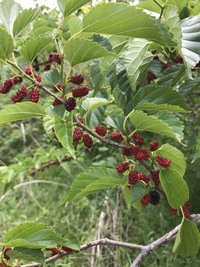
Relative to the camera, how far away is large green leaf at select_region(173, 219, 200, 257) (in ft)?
2.72

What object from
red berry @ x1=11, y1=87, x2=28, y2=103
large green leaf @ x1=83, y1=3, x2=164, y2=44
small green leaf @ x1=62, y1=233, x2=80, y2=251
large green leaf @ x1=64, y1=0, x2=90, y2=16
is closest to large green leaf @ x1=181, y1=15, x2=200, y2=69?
large green leaf @ x1=83, y1=3, x2=164, y2=44

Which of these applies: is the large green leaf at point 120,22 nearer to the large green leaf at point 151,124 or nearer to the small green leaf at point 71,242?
the large green leaf at point 151,124

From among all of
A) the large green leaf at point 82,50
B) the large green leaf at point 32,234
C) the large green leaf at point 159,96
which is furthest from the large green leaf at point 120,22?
the large green leaf at point 32,234

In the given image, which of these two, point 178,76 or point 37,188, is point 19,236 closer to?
point 178,76

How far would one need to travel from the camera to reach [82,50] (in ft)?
2.17

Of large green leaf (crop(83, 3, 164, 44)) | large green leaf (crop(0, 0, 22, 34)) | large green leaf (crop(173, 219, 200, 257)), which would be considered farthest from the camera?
large green leaf (crop(173, 219, 200, 257))

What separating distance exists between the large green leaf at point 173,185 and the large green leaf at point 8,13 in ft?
1.27

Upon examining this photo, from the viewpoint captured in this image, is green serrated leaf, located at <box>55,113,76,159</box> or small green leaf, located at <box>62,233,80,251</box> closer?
green serrated leaf, located at <box>55,113,76,159</box>

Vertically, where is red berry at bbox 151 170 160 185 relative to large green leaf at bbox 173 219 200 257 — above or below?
above

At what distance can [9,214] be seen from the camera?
250cm

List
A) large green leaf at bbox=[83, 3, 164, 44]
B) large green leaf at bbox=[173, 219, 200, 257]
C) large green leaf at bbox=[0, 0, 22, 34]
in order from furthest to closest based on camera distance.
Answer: large green leaf at bbox=[173, 219, 200, 257]
large green leaf at bbox=[0, 0, 22, 34]
large green leaf at bbox=[83, 3, 164, 44]

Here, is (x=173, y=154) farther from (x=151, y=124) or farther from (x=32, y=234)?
(x=32, y=234)

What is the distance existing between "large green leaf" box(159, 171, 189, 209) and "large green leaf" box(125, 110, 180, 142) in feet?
0.28

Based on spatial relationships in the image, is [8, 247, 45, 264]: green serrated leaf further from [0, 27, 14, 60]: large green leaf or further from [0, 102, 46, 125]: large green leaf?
[0, 27, 14, 60]: large green leaf
